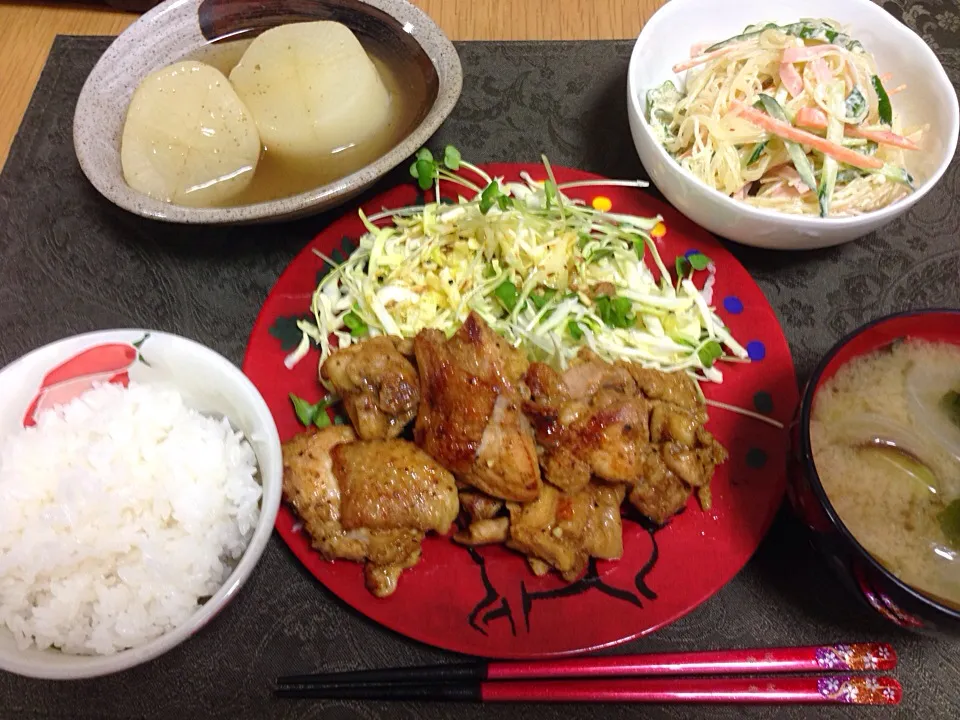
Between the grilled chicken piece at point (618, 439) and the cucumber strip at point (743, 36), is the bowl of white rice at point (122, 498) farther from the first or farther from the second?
the cucumber strip at point (743, 36)

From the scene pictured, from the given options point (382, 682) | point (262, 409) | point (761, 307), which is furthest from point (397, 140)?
point (382, 682)

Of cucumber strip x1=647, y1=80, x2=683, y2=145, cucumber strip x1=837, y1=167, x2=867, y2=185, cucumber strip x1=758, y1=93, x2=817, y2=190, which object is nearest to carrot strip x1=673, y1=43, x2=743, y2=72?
cucumber strip x1=647, y1=80, x2=683, y2=145

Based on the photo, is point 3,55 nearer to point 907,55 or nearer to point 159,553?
point 159,553

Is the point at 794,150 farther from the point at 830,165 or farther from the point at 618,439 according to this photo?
the point at 618,439

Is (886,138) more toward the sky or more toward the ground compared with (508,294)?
more toward the sky

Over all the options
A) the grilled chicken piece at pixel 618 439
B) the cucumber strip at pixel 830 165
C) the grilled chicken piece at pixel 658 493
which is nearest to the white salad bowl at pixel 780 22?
the cucumber strip at pixel 830 165

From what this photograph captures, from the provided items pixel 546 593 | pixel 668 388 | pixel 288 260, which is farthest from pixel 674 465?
pixel 288 260
